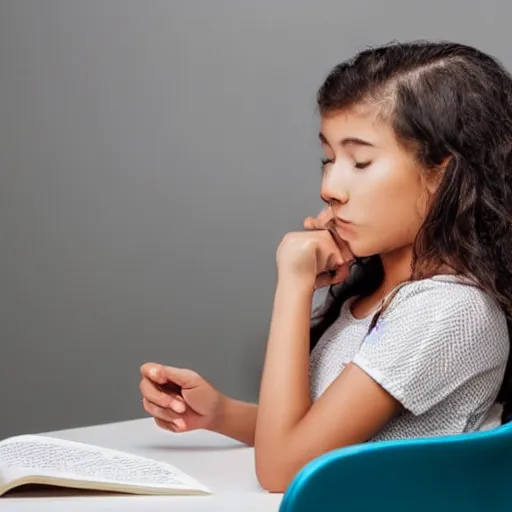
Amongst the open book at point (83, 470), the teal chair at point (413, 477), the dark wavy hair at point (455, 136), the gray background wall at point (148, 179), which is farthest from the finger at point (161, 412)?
the gray background wall at point (148, 179)

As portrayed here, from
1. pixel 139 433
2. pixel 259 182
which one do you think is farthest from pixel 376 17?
pixel 139 433

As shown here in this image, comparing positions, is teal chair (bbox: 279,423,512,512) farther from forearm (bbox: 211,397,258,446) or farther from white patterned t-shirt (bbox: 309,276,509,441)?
forearm (bbox: 211,397,258,446)

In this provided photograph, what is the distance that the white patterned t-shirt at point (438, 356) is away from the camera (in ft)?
3.65

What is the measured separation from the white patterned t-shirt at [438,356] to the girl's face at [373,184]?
0.09 m

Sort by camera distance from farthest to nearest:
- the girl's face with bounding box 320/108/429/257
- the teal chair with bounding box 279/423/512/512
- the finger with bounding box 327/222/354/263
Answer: the finger with bounding box 327/222/354/263
the girl's face with bounding box 320/108/429/257
the teal chair with bounding box 279/423/512/512

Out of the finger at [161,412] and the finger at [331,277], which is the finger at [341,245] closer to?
the finger at [331,277]

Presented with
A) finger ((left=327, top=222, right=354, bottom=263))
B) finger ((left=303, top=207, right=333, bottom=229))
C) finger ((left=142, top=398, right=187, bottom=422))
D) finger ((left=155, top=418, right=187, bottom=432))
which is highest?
finger ((left=303, top=207, right=333, bottom=229))

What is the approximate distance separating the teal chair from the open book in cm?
22

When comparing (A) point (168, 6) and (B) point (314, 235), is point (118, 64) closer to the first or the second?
(A) point (168, 6)

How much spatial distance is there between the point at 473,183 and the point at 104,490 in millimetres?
558

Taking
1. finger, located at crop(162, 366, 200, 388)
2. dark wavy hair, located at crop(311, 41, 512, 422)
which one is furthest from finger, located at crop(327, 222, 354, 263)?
finger, located at crop(162, 366, 200, 388)

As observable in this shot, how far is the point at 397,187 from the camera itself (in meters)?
1.24

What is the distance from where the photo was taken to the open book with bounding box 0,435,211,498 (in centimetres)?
101

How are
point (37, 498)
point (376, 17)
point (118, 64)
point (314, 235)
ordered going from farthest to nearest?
point (118, 64) < point (376, 17) < point (314, 235) < point (37, 498)
